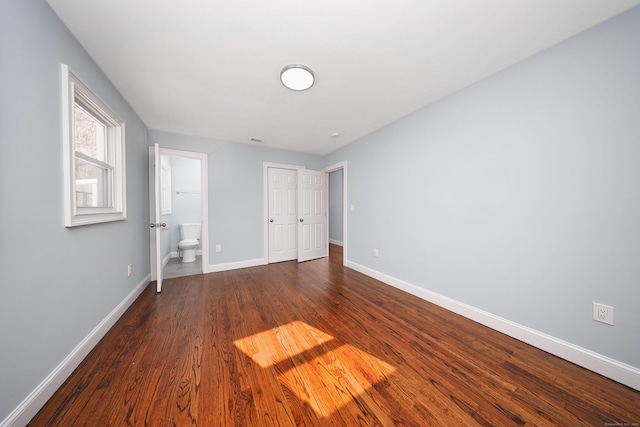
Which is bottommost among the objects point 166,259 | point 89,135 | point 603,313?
point 166,259

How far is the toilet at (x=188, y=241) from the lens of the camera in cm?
403

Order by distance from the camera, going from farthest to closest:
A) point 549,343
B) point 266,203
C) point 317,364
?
point 266,203
point 549,343
point 317,364

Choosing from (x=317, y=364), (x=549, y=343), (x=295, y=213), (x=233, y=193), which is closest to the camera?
(x=317, y=364)

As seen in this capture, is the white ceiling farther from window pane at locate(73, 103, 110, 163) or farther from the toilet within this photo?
the toilet

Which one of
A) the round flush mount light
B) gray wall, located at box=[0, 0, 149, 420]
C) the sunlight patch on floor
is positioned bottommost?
the sunlight patch on floor

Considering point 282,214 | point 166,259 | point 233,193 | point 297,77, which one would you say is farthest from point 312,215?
point 166,259

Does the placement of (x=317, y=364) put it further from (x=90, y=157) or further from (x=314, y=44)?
(x=90, y=157)

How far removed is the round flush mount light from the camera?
68.2 inches

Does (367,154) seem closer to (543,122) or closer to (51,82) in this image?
(543,122)

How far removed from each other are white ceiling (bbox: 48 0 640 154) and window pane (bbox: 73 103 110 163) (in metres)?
0.44

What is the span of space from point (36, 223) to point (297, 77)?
202 centimetres

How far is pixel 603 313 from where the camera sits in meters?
1.33

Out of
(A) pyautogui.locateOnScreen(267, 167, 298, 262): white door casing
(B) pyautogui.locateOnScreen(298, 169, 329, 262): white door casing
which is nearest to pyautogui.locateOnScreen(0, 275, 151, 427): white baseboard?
(A) pyautogui.locateOnScreen(267, 167, 298, 262): white door casing

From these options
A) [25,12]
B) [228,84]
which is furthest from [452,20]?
[25,12]
